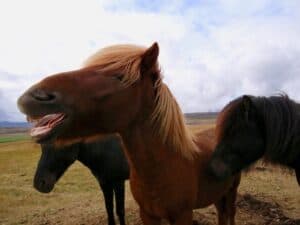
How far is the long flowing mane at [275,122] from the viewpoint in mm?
4773

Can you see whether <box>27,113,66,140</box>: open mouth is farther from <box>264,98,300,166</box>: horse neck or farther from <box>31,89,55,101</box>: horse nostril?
<box>264,98,300,166</box>: horse neck

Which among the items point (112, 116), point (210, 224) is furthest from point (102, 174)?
point (112, 116)

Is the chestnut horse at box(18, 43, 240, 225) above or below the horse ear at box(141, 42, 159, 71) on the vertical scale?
below

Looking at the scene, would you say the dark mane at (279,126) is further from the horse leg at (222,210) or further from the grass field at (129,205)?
the horse leg at (222,210)

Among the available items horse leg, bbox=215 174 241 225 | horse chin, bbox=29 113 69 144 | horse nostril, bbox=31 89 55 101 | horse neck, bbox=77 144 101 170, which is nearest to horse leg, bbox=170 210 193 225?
horse chin, bbox=29 113 69 144

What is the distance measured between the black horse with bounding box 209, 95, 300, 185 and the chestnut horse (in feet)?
1.61

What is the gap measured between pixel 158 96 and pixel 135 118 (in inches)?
13.3

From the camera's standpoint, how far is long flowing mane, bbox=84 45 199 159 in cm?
338

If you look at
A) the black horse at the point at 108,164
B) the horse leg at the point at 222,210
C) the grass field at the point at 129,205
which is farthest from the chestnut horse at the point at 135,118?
the black horse at the point at 108,164

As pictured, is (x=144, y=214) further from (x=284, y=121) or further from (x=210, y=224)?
(x=210, y=224)

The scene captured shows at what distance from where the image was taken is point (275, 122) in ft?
15.7

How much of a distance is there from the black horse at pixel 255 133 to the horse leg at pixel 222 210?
1.65m

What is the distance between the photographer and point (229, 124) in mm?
4891

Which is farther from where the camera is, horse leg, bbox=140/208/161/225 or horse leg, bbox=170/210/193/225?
horse leg, bbox=140/208/161/225
